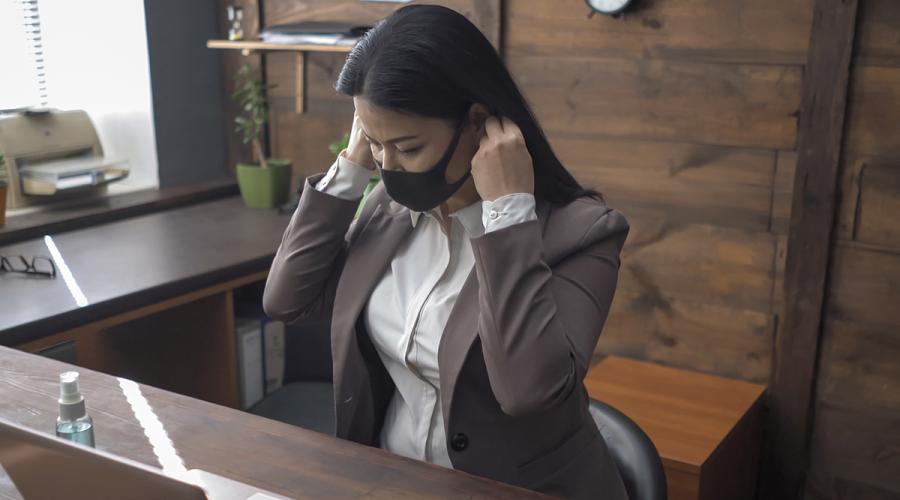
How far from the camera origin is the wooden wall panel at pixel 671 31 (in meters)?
2.21

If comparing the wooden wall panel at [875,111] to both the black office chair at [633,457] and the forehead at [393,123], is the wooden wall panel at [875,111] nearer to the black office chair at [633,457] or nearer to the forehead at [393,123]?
the black office chair at [633,457]

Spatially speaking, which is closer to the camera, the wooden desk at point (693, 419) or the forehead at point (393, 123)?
the forehead at point (393, 123)

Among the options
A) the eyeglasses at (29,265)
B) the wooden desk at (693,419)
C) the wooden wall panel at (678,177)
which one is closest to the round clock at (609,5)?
the wooden wall panel at (678,177)

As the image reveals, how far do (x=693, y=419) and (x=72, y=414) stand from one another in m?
1.50

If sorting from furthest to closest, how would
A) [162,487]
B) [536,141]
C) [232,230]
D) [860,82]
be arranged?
[232,230] → [860,82] → [536,141] → [162,487]

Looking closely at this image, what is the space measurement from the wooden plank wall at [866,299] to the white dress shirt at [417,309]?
1159 mm

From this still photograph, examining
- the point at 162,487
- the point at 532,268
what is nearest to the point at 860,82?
the point at 532,268

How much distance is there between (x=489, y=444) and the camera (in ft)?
4.49

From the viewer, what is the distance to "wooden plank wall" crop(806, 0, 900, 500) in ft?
6.93

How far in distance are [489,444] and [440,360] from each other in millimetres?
139


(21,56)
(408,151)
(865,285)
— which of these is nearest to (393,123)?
(408,151)

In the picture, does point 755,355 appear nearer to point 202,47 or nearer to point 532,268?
point 532,268

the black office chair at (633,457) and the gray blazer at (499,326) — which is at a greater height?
the gray blazer at (499,326)

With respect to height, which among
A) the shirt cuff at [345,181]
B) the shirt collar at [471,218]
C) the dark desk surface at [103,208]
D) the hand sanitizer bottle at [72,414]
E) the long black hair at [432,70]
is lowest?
the dark desk surface at [103,208]
